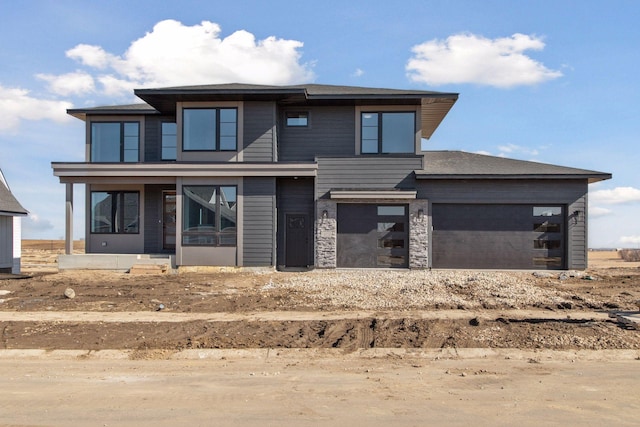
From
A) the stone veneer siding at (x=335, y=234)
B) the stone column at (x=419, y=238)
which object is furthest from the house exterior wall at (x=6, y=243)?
the stone column at (x=419, y=238)

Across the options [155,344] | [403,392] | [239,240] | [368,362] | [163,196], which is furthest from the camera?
[163,196]

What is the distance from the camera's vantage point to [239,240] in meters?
19.3

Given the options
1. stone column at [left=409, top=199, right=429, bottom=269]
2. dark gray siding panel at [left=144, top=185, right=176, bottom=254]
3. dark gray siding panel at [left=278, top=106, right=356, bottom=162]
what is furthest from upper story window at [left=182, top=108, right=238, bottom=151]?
stone column at [left=409, top=199, right=429, bottom=269]

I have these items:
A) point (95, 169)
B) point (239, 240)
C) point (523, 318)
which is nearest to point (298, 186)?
point (239, 240)

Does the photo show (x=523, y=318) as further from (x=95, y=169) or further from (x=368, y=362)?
(x=95, y=169)

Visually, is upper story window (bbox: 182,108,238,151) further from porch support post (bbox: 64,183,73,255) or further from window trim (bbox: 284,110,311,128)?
porch support post (bbox: 64,183,73,255)

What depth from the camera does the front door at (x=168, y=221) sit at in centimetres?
2170

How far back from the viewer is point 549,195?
1959 centimetres

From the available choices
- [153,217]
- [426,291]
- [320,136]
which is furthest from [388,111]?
[153,217]

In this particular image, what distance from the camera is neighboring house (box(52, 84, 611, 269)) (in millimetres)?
19344

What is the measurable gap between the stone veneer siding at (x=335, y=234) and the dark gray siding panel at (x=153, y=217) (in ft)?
20.9

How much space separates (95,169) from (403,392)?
53.1ft

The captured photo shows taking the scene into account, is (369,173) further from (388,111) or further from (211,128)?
(211,128)

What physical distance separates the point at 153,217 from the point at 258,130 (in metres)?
5.83
